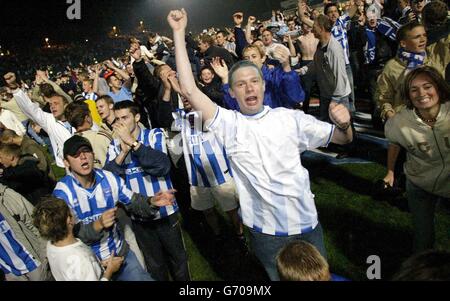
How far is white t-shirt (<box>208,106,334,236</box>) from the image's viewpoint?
2422 mm

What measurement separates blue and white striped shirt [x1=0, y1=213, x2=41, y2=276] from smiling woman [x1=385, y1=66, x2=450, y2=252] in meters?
3.38

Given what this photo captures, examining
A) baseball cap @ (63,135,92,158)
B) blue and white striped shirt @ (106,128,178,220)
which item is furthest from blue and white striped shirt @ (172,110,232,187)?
baseball cap @ (63,135,92,158)

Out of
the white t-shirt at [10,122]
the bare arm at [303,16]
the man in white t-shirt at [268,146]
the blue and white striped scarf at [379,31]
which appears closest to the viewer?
the man in white t-shirt at [268,146]

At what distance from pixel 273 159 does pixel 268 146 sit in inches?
3.8

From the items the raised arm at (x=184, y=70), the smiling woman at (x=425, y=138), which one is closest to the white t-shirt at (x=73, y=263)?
the raised arm at (x=184, y=70)

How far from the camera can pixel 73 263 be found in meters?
2.45

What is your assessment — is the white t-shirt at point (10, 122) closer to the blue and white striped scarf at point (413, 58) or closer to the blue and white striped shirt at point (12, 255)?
the blue and white striped shirt at point (12, 255)

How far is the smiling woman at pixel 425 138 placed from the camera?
9.12 feet

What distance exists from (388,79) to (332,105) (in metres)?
2.30

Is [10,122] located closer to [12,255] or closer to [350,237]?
[12,255]

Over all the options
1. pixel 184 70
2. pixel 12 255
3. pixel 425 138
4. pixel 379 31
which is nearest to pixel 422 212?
pixel 425 138

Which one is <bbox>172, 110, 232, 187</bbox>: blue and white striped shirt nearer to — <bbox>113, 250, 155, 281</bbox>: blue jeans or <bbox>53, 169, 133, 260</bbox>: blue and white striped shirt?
<bbox>53, 169, 133, 260</bbox>: blue and white striped shirt

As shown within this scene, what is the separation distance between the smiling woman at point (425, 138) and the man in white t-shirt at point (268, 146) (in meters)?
0.80
